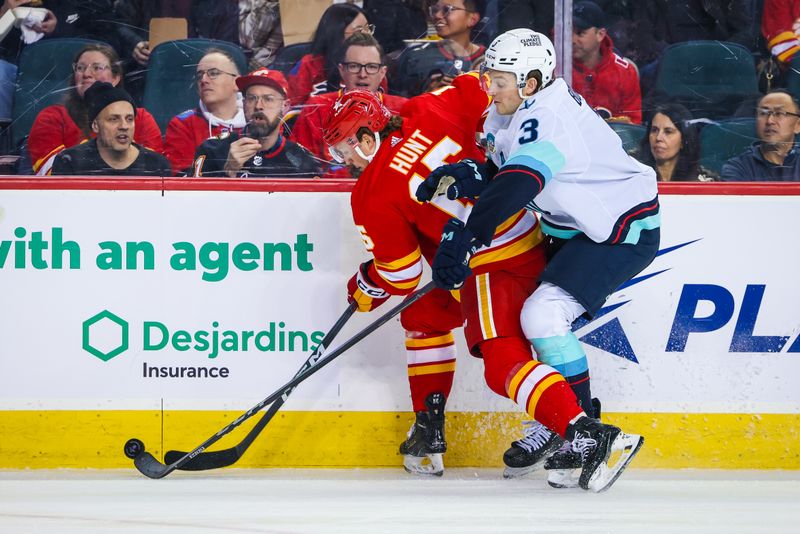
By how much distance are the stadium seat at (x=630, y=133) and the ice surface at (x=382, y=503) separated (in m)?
1.04

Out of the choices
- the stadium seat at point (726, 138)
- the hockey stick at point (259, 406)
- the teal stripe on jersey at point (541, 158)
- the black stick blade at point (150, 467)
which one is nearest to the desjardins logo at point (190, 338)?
the hockey stick at point (259, 406)

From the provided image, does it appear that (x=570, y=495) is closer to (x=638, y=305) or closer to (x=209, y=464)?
(x=638, y=305)

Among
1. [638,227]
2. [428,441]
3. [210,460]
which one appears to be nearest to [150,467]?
[210,460]

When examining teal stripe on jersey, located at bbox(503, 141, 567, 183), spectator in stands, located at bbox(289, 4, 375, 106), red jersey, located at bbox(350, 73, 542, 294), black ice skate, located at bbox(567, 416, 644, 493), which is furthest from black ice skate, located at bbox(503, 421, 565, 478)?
spectator in stands, located at bbox(289, 4, 375, 106)

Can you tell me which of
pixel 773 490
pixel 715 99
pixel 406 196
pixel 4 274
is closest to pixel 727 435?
pixel 773 490

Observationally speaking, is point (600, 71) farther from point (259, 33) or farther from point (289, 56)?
point (259, 33)

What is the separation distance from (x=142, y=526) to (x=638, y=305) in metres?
1.78

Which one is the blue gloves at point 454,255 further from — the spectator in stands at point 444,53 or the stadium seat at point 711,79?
the stadium seat at point 711,79

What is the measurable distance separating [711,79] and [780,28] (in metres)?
0.28

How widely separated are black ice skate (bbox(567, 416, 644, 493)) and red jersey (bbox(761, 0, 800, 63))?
1487mm

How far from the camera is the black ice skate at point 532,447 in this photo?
3133 millimetres

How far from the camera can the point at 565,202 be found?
9.38ft

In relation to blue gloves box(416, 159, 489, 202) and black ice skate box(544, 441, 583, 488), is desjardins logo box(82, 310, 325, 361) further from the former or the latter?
black ice skate box(544, 441, 583, 488)

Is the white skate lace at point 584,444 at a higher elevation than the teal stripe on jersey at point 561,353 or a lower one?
lower
